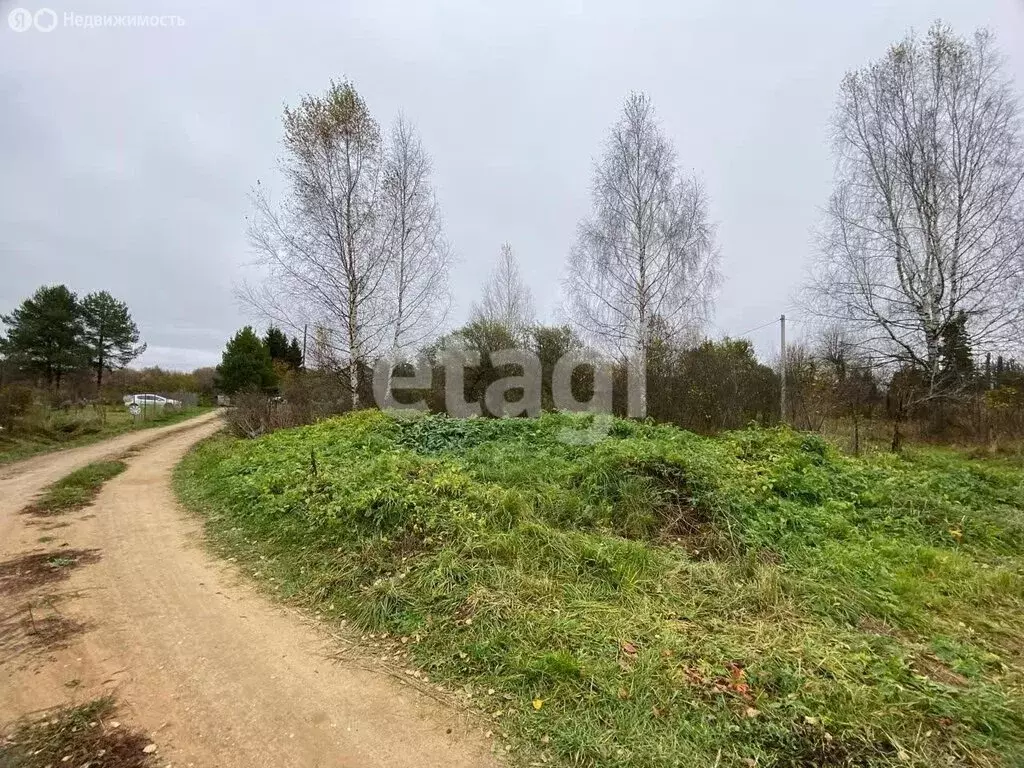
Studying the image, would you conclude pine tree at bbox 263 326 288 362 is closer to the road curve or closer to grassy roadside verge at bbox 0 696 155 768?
the road curve

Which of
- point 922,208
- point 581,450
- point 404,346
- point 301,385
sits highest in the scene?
point 922,208

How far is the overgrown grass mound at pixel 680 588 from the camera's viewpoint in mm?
2340

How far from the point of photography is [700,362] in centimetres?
1201

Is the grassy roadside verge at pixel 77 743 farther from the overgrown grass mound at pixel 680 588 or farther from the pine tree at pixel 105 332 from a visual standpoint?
the pine tree at pixel 105 332

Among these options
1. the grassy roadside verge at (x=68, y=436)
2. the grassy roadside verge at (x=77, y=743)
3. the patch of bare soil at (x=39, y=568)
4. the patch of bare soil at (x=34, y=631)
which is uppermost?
the grassy roadside verge at (x=68, y=436)

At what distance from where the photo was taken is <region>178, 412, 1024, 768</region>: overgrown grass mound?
2340 mm

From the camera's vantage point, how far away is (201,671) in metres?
2.81

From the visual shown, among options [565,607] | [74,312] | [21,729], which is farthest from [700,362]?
[74,312]

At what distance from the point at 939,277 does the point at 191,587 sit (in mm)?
16462

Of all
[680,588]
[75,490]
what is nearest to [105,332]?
[75,490]

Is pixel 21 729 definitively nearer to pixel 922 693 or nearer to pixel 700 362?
pixel 922 693

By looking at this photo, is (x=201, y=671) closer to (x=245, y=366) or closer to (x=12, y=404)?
(x=12, y=404)

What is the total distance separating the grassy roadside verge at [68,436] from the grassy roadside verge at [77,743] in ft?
36.8

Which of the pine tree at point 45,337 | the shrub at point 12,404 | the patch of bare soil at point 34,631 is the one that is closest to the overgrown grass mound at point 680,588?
the patch of bare soil at point 34,631
